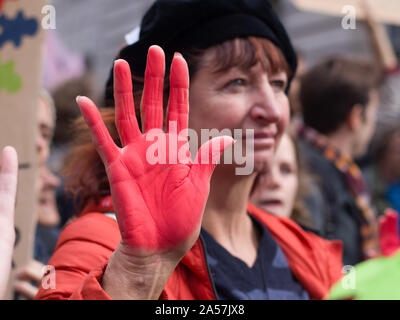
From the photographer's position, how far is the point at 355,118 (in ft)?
8.84

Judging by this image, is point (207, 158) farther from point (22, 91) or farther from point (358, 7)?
point (358, 7)

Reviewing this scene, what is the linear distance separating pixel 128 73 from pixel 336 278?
32.9 inches

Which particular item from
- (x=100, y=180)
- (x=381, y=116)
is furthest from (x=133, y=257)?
(x=381, y=116)

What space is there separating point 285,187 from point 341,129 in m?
0.78

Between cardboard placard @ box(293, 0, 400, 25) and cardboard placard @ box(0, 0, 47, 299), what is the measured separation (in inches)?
42.3

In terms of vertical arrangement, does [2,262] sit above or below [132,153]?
below

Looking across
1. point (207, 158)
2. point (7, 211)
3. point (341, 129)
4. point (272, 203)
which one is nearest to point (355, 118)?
point (341, 129)

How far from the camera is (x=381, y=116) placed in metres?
3.53

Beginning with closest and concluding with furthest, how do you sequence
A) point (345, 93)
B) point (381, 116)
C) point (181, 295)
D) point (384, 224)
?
point (181, 295) < point (384, 224) < point (345, 93) < point (381, 116)

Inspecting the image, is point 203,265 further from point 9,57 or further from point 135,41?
point 9,57

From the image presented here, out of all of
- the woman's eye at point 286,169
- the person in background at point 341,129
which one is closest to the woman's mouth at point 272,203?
the woman's eye at point 286,169

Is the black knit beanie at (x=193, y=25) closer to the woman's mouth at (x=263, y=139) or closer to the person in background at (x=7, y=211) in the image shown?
the woman's mouth at (x=263, y=139)

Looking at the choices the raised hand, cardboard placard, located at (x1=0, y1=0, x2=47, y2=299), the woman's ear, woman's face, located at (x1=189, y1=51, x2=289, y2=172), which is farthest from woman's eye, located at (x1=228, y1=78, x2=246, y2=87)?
the woman's ear

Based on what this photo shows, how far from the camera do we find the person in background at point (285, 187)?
201cm
